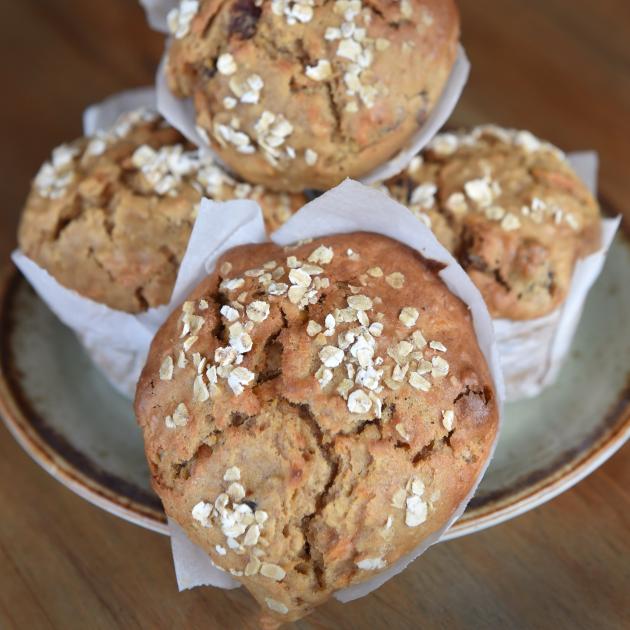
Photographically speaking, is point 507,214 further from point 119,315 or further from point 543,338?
point 119,315

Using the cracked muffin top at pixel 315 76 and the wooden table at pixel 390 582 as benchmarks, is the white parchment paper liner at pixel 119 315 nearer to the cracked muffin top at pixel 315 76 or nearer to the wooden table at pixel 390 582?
the cracked muffin top at pixel 315 76

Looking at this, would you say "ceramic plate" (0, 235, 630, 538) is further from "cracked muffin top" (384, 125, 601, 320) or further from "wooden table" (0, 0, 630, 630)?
"cracked muffin top" (384, 125, 601, 320)

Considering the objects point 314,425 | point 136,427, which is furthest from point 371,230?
point 136,427

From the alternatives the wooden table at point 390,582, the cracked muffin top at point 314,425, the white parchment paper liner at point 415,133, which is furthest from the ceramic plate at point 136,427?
the white parchment paper liner at point 415,133

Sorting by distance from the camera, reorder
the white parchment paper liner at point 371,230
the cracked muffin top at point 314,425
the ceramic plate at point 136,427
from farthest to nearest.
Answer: the ceramic plate at point 136,427 < the white parchment paper liner at point 371,230 < the cracked muffin top at point 314,425

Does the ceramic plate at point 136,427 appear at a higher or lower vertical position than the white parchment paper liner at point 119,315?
lower

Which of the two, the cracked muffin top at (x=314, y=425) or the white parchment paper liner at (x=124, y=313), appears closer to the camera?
the cracked muffin top at (x=314, y=425)
